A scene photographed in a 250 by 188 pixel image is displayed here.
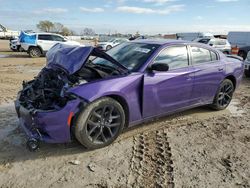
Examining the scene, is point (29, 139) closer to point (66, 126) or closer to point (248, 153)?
point (66, 126)

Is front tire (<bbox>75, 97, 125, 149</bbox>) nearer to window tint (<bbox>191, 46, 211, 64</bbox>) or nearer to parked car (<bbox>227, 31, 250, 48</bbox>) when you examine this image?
window tint (<bbox>191, 46, 211, 64</bbox>)

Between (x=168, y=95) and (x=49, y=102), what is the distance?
6.54 feet

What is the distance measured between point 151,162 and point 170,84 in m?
1.52

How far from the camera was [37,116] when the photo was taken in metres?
3.90

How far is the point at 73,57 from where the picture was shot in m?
4.52

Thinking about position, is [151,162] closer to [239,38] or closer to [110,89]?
[110,89]

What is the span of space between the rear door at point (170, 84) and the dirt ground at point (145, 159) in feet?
1.45

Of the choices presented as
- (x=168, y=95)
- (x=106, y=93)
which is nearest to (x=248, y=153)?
(x=168, y=95)

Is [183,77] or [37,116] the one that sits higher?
[183,77]

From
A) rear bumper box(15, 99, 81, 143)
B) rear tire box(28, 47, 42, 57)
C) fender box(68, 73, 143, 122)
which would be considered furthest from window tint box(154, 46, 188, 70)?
rear tire box(28, 47, 42, 57)

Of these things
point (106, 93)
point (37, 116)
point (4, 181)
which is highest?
point (106, 93)

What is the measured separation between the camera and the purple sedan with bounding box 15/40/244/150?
3939 mm

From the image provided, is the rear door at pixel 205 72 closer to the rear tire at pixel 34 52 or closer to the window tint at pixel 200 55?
the window tint at pixel 200 55

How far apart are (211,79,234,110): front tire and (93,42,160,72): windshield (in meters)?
1.99
